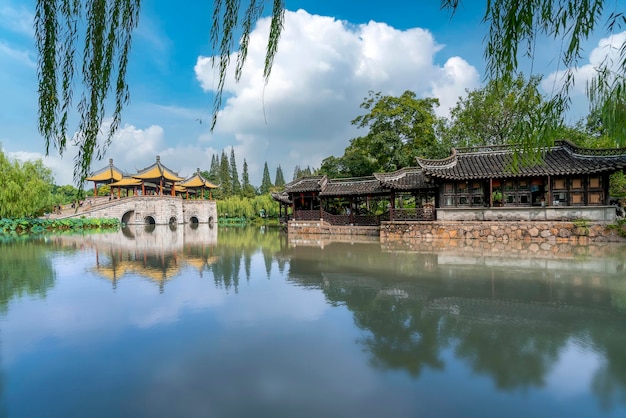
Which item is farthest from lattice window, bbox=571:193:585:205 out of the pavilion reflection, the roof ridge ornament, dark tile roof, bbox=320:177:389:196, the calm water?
dark tile roof, bbox=320:177:389:196

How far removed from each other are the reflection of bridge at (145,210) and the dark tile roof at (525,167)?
83.5 ft

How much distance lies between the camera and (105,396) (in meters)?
2.82

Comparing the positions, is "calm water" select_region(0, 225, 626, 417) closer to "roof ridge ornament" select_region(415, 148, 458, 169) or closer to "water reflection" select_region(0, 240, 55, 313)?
"water reflection" select_region(0, 240, 55, 313)

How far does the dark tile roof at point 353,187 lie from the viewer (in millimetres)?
18312

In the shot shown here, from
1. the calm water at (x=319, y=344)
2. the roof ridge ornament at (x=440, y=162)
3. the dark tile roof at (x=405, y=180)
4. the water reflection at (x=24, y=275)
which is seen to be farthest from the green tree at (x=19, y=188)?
the roof ridge ornament at (x=440, y=162)

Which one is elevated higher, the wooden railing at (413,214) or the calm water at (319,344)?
the wooden railing at (413,214)

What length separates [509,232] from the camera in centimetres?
1322

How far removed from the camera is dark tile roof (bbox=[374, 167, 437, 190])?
632 inches

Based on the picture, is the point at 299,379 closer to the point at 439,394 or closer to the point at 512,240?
the point at 439,394

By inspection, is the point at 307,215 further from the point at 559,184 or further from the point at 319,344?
the point at 319,344

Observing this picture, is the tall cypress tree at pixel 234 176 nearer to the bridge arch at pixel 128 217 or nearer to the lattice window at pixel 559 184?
the bridge arch at pixel 128 217

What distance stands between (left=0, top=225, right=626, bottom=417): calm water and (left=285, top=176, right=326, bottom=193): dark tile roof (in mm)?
12141

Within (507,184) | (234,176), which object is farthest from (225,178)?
(507,184)

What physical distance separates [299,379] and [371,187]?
16.2 meters
